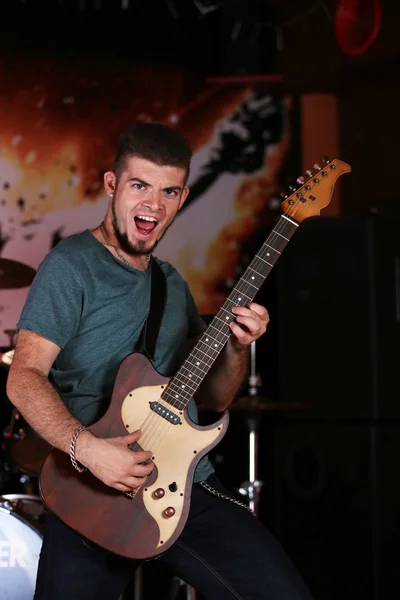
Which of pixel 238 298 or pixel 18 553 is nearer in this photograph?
pixel 238 298

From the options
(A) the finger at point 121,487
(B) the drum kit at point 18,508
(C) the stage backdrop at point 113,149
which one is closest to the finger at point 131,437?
(A) the finger at point 121,487

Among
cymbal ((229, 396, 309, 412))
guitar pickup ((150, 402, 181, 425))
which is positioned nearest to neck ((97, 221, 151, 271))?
guitar pickup ((150, 402, 181, 425))

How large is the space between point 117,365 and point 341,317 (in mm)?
2087

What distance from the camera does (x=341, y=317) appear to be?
4398mm

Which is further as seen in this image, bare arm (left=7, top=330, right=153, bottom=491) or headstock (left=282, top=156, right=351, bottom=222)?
headstock (left=282, top=156, right=351, bottom=222)

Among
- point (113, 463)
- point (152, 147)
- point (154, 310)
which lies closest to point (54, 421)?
point (113, 463)

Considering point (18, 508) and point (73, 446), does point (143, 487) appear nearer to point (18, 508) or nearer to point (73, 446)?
point (73, 446)

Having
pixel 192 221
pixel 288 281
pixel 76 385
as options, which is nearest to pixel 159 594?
pixel 288 281

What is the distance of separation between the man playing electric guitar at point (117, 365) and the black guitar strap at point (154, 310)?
2cm

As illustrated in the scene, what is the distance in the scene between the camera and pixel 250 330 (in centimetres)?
242

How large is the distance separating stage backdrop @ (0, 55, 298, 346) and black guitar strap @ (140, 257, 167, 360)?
2.31 m

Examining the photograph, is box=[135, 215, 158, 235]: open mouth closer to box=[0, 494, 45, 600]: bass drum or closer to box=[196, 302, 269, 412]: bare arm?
box=[196, 302, 269, 412]: bare arm

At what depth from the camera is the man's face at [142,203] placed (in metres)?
2.57

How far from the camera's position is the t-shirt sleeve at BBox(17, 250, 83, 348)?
7.80ft
